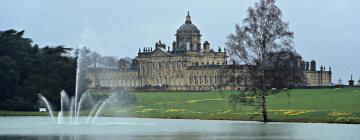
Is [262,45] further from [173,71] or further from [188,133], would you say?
[173,71]

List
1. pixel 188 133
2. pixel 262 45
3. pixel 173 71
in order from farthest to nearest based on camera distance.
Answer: pixel 173 71 < pixel 262 45 < pixel 188 133

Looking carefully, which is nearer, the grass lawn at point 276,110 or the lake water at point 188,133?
the lake water at point 188,133

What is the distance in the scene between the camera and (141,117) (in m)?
84.8

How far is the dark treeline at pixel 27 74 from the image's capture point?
323 ft

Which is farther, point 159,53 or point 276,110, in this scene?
point 159,53

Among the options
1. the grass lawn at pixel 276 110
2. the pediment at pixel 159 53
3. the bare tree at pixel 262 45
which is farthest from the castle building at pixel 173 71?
the bare tree at pixel 262 45

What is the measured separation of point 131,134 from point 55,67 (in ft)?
177

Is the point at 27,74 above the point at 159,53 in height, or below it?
below

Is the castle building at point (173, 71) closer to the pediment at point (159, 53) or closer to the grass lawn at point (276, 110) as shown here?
the pediment at point (159, 53)

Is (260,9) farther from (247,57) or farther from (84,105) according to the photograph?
(84,105)

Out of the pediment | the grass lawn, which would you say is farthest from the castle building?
the grass lawn

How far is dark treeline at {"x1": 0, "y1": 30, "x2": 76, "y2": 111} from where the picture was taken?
9831 cm

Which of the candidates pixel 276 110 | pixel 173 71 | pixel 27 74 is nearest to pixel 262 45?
pixel 276 110

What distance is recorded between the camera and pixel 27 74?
102m
